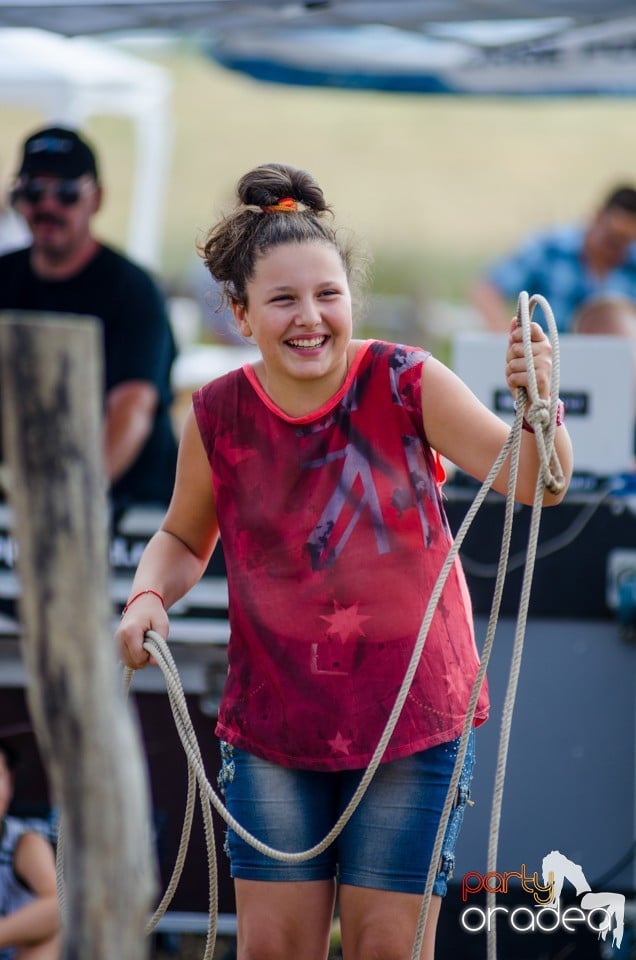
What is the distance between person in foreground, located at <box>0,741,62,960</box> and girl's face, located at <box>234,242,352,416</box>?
6.28ft

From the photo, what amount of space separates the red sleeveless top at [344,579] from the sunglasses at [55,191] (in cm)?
245

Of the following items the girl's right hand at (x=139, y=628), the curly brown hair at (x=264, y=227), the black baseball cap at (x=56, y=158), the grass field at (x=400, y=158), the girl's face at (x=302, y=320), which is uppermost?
the grass field at (x=400, y=158)

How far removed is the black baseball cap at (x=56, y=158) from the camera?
178 inches

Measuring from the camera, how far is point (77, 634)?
1.74m

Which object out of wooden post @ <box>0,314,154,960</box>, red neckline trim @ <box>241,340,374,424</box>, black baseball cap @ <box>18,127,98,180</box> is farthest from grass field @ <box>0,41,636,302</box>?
wooden post @ <box>0,314,154,960</box>

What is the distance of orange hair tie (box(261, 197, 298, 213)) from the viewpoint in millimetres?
2363

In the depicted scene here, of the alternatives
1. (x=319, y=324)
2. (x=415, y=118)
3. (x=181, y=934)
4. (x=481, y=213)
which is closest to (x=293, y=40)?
(x=181, y=934)

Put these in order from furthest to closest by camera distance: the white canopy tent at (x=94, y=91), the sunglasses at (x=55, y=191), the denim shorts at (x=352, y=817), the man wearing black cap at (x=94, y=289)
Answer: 1. the white canopy tent at (x=94, y=91)
2. the sunglasses at (x=55, y=191)
3. the man wearing black cap at (x=94, y=289)
4. the denim shorts at (x=352, y=817)

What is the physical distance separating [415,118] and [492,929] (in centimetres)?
2429

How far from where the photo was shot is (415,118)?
82.9 feet

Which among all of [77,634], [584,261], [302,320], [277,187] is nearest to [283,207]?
[277,187]

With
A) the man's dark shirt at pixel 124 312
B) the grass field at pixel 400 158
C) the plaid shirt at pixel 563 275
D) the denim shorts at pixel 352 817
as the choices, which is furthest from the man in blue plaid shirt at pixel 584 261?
the grass field at pixel 400 158

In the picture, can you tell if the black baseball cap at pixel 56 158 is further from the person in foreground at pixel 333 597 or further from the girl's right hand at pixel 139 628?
the girl's right hand at pixel 139 628

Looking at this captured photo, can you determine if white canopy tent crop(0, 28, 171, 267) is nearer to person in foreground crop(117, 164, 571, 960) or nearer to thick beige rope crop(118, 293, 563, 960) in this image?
person in foreground crop(117, 164, 571, 960)
